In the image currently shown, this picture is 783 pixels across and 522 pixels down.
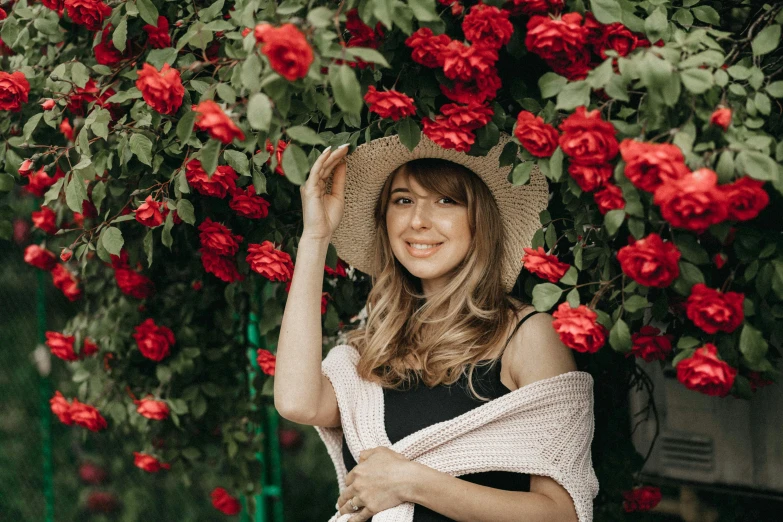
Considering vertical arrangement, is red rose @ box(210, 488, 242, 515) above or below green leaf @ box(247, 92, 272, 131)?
below

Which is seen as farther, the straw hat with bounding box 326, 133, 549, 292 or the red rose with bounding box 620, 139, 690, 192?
the straw hat with bounding box 326, 133, 549, 292

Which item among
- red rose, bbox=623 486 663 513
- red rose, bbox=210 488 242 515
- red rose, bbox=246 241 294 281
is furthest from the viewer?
red rose, bbox=210 488 242 515

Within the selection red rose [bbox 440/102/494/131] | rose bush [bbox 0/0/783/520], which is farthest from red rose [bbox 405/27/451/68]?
red rose [bbox 440/102/494/131]

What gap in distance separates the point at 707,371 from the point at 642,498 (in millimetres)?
1053

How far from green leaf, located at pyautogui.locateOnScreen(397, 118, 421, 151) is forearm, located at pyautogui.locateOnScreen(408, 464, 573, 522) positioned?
672 mm

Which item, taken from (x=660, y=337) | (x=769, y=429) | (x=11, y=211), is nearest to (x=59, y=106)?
(x=11, y=211)

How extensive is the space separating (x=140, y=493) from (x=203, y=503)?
0.25 m

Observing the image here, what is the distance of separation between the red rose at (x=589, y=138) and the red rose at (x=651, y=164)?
0.05 m

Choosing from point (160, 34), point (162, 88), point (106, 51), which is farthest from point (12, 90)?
point (162, 88)

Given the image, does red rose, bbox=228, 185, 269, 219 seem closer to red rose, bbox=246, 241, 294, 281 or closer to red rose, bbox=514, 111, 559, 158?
red rose, bbox=246, 241, 294, 281

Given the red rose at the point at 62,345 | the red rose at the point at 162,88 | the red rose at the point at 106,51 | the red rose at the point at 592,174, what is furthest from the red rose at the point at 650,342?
the red rose at the point at 62,345

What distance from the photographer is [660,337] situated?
1562 mm

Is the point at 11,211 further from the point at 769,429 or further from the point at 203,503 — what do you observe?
the point at 769,429

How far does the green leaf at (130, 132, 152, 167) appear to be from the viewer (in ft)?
5.38
